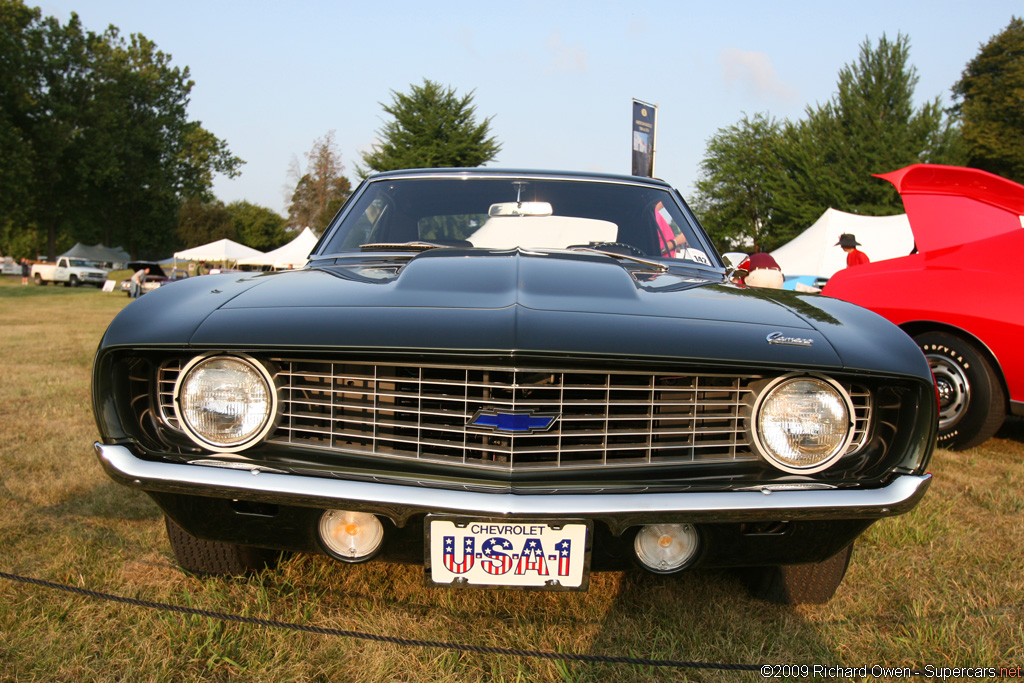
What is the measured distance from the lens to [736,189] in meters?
45.1

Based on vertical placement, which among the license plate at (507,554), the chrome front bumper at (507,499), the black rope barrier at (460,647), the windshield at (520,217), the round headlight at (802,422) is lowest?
the black rope barrier at (460,647)

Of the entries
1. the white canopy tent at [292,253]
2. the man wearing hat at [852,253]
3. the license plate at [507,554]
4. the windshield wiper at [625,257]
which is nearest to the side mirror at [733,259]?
the windshield wiper at [625,257]

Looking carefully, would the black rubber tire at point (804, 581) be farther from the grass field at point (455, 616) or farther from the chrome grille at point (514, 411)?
the chrome grille at point (514, 411)

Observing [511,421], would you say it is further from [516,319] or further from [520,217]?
[520,217]

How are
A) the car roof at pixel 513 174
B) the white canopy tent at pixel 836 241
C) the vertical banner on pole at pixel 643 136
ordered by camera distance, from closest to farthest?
the car roof at pixel 513 174, the vertical banner on pole at pixel 643 136, the white canopy tent at pixel 836 241

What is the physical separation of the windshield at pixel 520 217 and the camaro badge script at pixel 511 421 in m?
1.15

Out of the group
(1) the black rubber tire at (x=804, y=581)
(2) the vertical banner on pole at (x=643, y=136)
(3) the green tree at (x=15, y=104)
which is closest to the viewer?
(1) the black rubber tire at (x=804, y=581)

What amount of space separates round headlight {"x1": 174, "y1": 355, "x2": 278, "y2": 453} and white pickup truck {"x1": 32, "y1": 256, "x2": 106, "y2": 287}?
3981cm

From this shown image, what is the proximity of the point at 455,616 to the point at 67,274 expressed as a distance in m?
40.0

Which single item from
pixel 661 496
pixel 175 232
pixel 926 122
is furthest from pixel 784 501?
pixel 175 232

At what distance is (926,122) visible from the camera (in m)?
32.2

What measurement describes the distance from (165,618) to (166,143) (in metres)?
51.0

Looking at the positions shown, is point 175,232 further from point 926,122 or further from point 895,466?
point 895,466

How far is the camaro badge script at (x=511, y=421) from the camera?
4.98 feet
